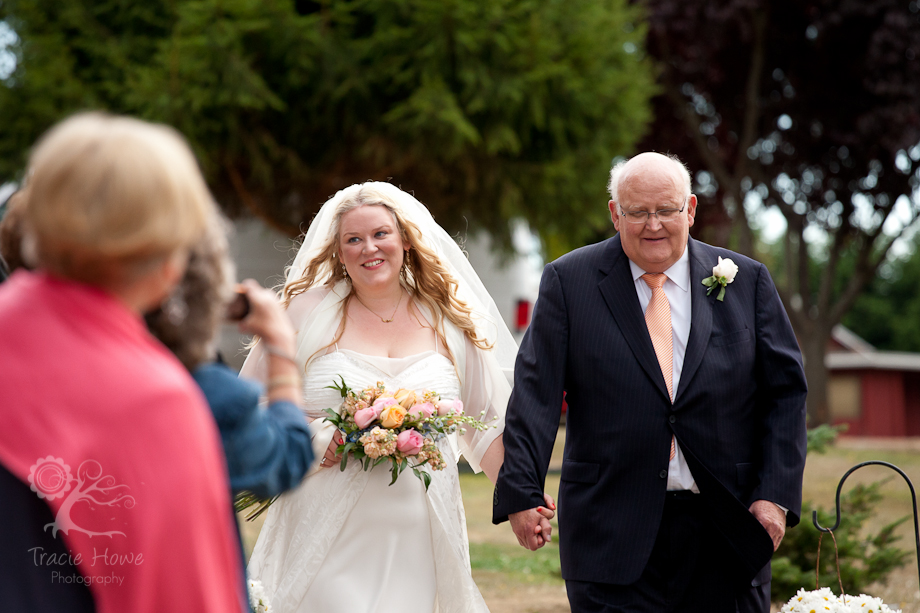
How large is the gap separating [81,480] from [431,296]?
332cm

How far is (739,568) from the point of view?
3.83 metres

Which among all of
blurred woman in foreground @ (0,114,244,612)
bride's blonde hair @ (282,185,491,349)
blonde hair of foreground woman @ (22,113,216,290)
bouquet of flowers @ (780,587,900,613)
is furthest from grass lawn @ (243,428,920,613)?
blonde hair of foreground woman @ (22,113,216,290)

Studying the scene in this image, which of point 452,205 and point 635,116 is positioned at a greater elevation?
point 635,116

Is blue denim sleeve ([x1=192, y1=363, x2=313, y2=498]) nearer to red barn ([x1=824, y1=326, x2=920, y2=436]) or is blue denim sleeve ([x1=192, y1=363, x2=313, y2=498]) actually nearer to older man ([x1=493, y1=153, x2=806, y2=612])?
older man ([x1=493, y1=153, x2=806, y2=612])

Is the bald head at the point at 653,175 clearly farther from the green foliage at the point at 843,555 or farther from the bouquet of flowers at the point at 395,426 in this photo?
the green foliage at the point at 843,555

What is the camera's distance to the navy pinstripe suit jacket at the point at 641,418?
3822 millimetres

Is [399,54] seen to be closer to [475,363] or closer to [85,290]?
[475,363]

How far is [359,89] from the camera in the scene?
1242 cm

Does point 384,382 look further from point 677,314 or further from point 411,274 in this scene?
point 677,314

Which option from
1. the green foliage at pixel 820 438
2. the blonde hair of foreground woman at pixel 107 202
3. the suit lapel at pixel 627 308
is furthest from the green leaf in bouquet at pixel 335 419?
the green foliage at pixel 820 438

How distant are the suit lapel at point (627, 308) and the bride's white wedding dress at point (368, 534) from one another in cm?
98

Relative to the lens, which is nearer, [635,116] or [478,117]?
[478,117]

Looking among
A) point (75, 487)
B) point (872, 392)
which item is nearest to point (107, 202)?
point (75, 487)


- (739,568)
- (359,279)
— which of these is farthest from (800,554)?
(359,279)
